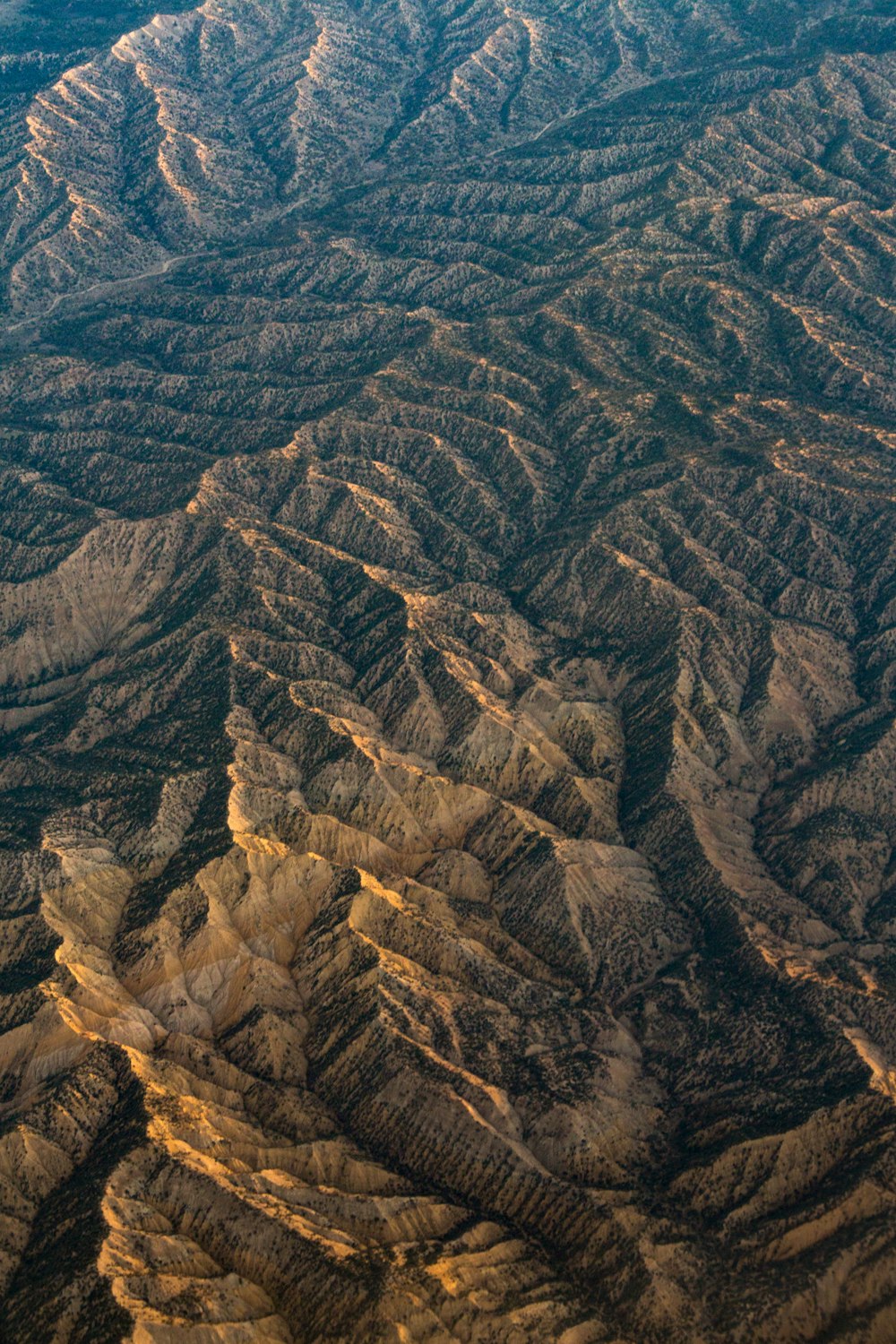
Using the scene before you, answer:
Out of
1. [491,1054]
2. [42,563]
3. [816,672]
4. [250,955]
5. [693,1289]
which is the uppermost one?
[816,672]

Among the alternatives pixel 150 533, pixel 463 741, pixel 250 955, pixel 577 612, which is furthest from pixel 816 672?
pixel 150 533

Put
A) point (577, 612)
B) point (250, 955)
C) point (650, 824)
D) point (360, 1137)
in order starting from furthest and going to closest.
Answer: point (577, 612)
point (650, 824)
point (250, 955)
point (360, 1137)

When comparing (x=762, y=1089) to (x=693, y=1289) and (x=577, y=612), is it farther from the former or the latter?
(x=577, y=612)

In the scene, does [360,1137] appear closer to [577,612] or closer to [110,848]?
[110,848]

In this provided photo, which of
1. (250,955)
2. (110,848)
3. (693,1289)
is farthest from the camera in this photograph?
(110,848)

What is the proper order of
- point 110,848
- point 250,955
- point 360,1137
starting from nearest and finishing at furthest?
point 360,1137 → point 250,955 → point 110,848

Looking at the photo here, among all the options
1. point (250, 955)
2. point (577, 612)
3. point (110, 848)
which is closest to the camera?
point (250, 955)

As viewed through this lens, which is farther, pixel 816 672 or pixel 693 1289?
pixel 816 672

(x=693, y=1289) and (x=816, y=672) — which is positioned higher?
(x=816, y=672)

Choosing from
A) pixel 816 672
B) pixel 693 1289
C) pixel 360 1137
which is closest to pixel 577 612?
pixel 816 672
